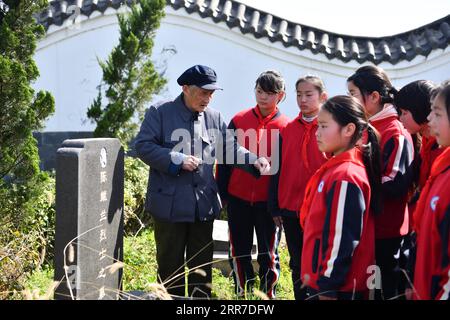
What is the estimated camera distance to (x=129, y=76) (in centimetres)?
720

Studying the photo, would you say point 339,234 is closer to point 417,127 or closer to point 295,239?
point 417,127

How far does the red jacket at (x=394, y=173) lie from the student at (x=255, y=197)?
40.7 inches

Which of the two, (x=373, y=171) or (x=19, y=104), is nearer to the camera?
(x=373, y=171)

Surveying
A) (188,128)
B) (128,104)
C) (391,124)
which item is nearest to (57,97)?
(128,104)

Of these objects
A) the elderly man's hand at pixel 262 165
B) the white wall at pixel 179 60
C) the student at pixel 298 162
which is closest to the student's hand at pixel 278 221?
the student at pixel 298 162

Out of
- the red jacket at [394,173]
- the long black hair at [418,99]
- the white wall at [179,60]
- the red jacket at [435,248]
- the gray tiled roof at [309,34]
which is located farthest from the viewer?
the white wall at [179,60]

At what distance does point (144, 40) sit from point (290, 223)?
376cm

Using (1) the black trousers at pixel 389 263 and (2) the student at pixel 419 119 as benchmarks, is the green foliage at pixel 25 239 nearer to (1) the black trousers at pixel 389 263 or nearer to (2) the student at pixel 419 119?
(1) the black trousers at pixel 389 263

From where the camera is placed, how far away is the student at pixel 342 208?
2.85 metres

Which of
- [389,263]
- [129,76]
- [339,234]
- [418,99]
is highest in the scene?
[129,76]

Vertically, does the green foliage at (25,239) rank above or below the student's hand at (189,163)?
below

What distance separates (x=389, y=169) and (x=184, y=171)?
130 centimetres

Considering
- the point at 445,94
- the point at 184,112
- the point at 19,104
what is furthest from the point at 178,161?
the point at 445,94
